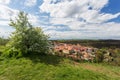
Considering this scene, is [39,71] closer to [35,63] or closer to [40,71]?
[40,71]

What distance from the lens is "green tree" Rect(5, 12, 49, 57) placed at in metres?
12.3

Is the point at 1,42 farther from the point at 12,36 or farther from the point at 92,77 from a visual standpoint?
the point at 92,77

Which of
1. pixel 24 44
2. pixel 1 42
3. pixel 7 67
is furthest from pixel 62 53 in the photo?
pixel 1 42

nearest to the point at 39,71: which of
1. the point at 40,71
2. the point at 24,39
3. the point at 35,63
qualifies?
the point at 40,71

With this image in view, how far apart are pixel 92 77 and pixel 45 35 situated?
4.97 m

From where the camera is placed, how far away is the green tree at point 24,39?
40.3ft

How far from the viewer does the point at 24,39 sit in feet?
41.0

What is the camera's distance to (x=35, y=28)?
42.8 feet

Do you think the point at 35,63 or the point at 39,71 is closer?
the point at 39,71

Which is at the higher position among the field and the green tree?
the green tree

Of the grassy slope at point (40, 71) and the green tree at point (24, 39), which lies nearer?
the grassy slope at point (40, 71)

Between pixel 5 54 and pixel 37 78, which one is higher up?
pixel 5 54

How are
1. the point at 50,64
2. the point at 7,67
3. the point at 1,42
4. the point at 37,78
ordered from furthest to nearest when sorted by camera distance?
the point at 1,42 → the point at 50,64 → the point at 7,67 → the point at 37,78

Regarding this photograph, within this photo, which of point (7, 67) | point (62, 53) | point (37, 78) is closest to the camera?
point (37, 78)
